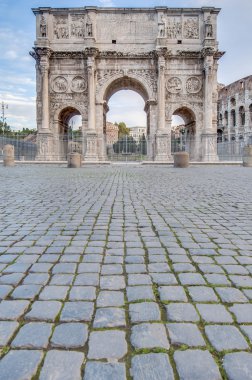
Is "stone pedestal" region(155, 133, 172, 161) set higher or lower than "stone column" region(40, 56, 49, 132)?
lower

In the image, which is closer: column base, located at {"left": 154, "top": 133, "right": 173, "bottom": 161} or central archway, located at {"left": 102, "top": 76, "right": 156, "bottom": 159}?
column base, located at {"left": 154, "top": 133, "right": 173, "bottom": 161}

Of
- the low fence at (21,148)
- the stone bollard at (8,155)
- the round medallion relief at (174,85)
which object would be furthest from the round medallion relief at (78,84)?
the stone bollard at (8,155)

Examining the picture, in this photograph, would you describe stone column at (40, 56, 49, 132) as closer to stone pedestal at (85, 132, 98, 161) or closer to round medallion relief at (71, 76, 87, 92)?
round medallion relief at (71, 76, 87, 92)

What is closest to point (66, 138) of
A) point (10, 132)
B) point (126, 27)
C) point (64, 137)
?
point (64, 137)

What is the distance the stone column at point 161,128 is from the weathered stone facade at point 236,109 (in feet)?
58.0

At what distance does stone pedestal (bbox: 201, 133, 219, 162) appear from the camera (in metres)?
24.2

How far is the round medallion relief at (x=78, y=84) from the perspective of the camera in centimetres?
2496

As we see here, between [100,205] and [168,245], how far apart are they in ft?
8.06

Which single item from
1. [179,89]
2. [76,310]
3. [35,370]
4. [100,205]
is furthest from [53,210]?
[179,89]

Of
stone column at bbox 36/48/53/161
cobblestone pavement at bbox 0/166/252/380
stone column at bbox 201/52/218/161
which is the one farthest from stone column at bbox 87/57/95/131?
cobblestone pavement at bbox 0/166/252/380

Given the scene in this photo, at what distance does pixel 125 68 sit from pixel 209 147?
8.86 m

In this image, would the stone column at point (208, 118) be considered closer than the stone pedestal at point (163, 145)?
No

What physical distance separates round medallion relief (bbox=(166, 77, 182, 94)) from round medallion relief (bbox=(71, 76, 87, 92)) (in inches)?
257

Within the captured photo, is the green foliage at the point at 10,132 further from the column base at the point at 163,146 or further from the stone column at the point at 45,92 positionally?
the column base at the point at 163,146
